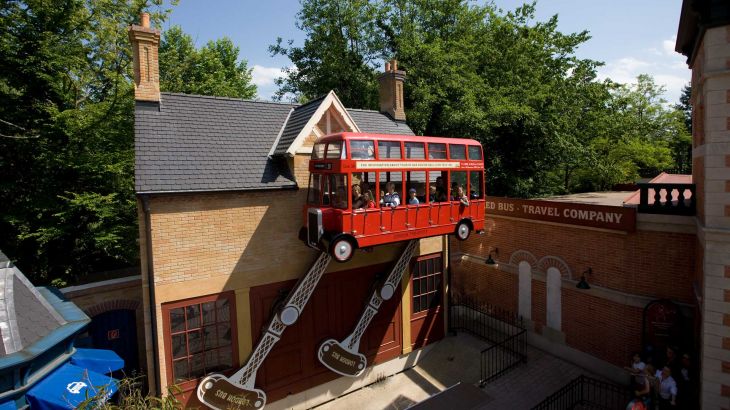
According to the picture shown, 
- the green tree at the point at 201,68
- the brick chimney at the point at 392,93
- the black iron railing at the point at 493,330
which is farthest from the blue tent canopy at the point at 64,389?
the green tree at the point at 201,68

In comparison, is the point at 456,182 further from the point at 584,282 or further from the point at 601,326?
the point at 601,326

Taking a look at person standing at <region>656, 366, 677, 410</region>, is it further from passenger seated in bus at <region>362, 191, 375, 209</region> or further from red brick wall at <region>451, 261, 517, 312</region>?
passenger seated in bus at <region>362, 191, 375, 209</region>

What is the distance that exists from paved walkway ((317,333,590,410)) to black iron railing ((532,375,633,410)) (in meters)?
0.48

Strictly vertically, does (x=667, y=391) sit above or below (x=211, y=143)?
below

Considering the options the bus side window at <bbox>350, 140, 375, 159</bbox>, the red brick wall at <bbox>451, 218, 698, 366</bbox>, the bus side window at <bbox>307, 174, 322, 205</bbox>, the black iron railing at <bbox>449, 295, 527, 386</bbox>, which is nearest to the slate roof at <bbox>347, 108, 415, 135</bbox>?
the bus side window at <bbox>307, 174, 322, 205</bbox>

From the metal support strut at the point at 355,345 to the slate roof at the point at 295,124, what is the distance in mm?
5342

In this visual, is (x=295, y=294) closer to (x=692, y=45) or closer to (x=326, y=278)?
(x=326, y=278)

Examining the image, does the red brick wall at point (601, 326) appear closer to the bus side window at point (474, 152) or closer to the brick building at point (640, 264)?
the brick building at point (640, 264)

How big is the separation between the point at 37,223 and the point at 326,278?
40.4ft

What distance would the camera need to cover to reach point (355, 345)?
12.9m

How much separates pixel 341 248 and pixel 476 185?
5349 millimetres

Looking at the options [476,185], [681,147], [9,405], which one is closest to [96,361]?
[9,405]

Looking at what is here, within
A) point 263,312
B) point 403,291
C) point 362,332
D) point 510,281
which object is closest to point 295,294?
point 263,312

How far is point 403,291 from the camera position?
14359 millimetres
